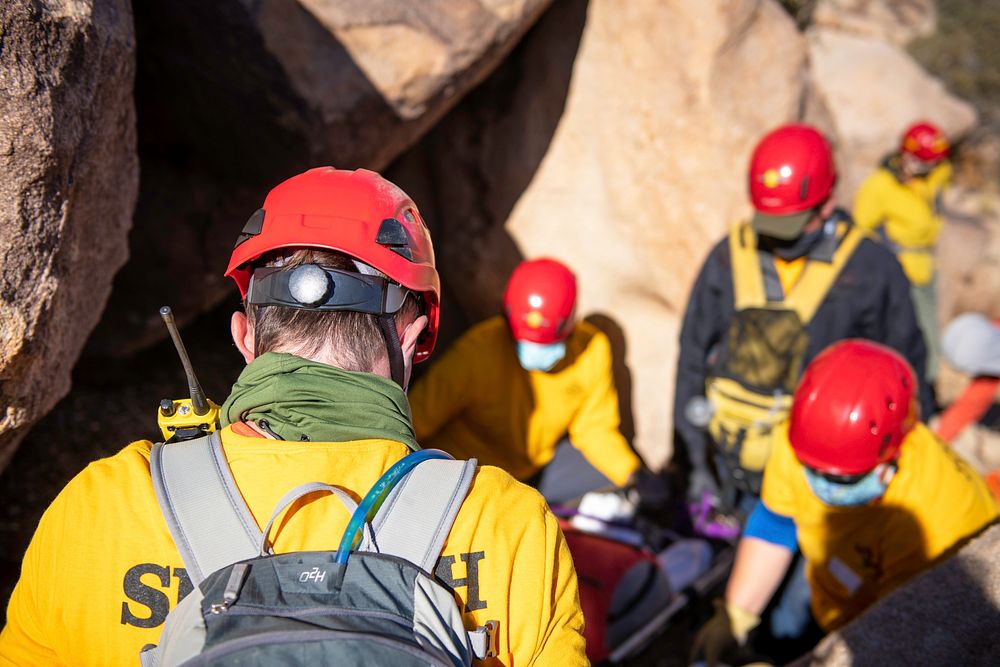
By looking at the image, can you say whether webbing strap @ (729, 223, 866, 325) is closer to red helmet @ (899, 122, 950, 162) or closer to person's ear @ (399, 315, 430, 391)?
person's ear @ (399, 315, 430, 391)

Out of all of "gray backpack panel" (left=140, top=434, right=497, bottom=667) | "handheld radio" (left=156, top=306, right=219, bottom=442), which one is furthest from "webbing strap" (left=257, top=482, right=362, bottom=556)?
"handheld radio" (left=156, top=306, right=219, bottom=442)

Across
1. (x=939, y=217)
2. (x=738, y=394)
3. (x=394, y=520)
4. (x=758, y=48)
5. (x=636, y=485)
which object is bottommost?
(x=636, y=485)

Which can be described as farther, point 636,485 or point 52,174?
point 636,485

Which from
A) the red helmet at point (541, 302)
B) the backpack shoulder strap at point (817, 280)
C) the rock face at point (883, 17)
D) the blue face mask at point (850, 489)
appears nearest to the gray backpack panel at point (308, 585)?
the blue face mask at point (850, 489)

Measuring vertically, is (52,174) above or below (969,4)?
below

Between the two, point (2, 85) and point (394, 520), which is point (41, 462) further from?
point (394, 520)

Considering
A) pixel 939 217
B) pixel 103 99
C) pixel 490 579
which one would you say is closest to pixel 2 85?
pixel 103 99

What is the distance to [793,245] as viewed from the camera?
335cm

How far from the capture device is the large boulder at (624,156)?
13.4 ft

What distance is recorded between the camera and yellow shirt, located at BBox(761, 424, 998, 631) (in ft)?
7.86

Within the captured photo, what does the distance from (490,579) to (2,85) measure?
1.69 m

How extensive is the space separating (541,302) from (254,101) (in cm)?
161

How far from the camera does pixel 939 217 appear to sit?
5.51m

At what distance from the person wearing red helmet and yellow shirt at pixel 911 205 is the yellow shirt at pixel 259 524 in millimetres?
4943
